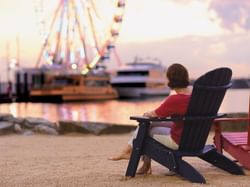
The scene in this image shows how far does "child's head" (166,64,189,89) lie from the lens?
15.1 feet

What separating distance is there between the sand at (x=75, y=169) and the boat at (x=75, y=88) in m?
55.5

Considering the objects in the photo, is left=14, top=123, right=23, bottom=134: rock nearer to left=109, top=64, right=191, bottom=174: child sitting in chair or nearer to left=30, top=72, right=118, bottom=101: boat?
left=109, top=64, right=191, bottom=174: child sitting in chair

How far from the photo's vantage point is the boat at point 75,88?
64444mm

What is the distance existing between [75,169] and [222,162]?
140cm

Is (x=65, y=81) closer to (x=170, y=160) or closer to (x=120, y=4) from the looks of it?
A: (x=120, y=4)

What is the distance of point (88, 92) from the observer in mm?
68500

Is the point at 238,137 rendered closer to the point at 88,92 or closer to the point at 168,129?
the point at 168,129

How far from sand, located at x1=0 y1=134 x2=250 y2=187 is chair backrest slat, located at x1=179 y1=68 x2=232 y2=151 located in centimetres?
34

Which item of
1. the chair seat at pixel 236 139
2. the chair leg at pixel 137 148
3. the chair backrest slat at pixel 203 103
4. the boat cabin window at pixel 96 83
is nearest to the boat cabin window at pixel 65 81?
the boat cabin window at pixel 96 83

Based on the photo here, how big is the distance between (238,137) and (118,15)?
43.5 meters

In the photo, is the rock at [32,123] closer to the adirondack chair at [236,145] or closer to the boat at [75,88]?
the adirondack chair at [236,145]

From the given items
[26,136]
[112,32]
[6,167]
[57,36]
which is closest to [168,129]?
[6,167]

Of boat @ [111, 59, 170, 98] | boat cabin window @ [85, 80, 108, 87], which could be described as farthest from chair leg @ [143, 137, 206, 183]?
boat @ [111, 59, 170, 98]

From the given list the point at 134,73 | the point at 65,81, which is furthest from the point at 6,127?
the point at 134,73
